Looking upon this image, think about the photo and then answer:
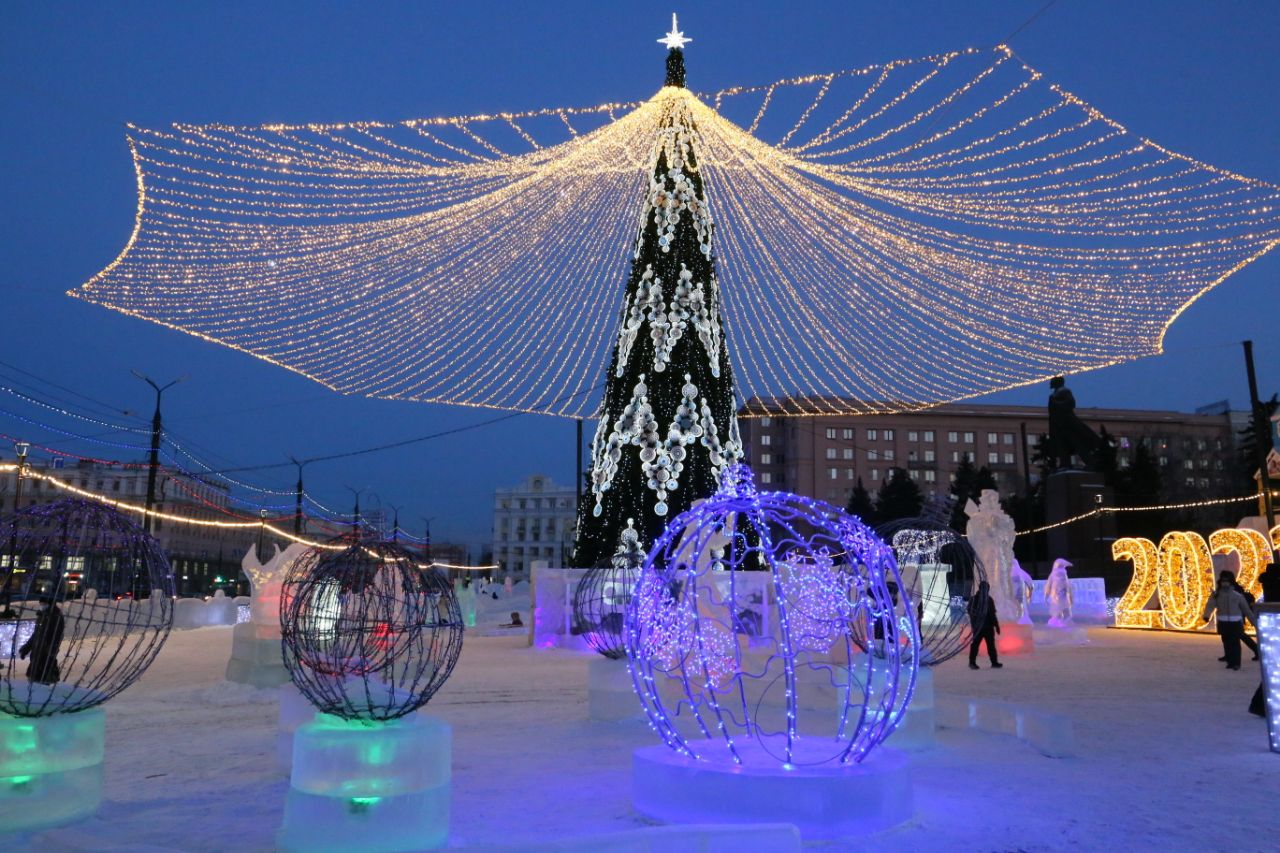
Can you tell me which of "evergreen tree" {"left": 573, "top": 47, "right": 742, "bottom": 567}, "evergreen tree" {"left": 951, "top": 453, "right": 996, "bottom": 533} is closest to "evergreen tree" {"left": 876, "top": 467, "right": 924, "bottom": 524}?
"evergreen tree" {"left": 951, "top": 453, "right": 996, "bottom": 533}

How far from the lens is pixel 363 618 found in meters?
6.34

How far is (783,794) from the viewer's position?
541 centimetres

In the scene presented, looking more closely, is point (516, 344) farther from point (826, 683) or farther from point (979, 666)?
point (979, 666)

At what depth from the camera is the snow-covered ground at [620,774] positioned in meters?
5.46

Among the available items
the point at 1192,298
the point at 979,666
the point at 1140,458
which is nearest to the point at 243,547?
the point at 1140,458

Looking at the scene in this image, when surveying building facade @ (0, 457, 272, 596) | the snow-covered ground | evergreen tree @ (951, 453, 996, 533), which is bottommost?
the snow-covered ground

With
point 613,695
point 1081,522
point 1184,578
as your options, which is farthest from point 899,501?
point 613,695

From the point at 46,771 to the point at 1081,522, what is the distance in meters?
29.4

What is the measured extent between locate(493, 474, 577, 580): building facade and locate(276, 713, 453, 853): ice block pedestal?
9312 cm

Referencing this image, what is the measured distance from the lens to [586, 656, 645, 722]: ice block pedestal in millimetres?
9508

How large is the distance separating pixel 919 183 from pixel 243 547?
57292mm

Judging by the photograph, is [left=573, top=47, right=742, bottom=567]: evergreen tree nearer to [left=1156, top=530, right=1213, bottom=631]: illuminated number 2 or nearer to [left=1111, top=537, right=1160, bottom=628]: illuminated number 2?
[left=1156, top=530, right=1213, bottom=631]: illuminated number 2

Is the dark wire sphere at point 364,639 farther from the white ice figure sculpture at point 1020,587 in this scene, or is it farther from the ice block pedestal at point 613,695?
the white ice figure sculpture at point 1020,587

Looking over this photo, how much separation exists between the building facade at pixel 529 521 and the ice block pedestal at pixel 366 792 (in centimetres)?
9312
